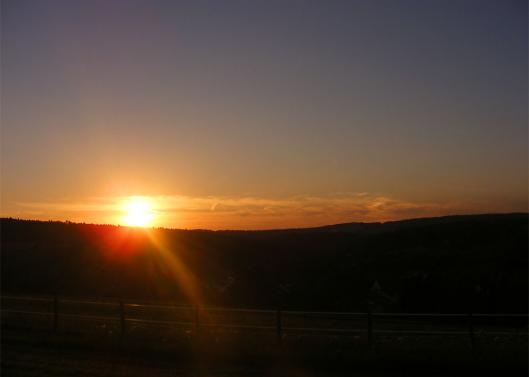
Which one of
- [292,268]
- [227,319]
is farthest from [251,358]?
[292,268]

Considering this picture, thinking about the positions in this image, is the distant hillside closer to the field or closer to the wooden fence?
the wooden fence

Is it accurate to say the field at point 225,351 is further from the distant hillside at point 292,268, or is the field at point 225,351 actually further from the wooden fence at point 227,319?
the distant hillside at point 292,268

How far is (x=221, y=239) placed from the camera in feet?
250

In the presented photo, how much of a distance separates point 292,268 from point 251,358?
115 ft

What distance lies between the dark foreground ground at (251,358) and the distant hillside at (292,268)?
20.0m

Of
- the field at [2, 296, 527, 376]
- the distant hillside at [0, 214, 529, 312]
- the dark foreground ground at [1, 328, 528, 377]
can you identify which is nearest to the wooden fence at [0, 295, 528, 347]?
the field at [2, 296, 527, 376]

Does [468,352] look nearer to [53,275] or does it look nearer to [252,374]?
[252,374]

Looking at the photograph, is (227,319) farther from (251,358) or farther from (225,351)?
(251,358)

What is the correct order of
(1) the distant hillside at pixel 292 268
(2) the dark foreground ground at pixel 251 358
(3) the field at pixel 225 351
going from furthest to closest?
(1) the distant hillside at pixel 292 268 < (3) the field at pixel 225 351 < (2) the dark foreground ground at pixel 251 358

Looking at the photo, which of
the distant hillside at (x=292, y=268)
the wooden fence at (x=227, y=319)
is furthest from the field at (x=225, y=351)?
the distant hillside at (x=292, y=268)

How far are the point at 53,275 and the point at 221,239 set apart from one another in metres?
26.1

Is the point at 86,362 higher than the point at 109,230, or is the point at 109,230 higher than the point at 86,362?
the point at 109,230

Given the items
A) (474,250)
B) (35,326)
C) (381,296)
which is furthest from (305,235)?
(35,326)

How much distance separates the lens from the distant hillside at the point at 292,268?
3856 cm
